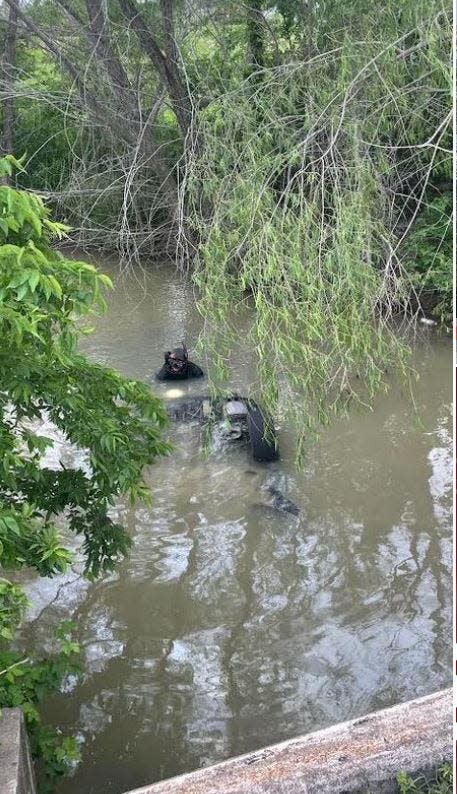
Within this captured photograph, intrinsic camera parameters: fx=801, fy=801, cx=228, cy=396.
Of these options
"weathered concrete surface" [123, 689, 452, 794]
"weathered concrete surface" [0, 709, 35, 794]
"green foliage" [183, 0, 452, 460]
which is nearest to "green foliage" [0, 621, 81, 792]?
"weathered concrete surface" [0, 709, 35, 794]

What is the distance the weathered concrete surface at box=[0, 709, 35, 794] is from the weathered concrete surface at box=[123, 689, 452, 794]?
486 mm

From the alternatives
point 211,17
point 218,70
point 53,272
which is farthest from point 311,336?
point 211,17

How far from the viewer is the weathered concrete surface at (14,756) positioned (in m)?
3.13

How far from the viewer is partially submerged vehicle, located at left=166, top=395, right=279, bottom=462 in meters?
7.87

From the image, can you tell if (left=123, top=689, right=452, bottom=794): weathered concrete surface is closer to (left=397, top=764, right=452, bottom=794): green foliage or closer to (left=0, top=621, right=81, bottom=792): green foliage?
(left=397, top=764, right=452, bottom=794): green foliage

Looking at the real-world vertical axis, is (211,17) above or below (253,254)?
above

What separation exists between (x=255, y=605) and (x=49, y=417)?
2796 mm

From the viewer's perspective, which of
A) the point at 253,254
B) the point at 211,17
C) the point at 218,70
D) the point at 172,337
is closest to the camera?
the point at 253,254

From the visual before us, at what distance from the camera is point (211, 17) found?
8.41 metres

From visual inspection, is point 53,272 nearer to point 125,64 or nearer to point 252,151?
point 252,151

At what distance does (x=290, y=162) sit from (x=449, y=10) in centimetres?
122

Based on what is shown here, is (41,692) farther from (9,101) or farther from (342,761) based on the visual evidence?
(9,101)

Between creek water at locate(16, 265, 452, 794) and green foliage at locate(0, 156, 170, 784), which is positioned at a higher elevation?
green foliage at locate(0, 156, 170, 784)

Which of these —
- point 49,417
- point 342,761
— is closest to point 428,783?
point 342,761
